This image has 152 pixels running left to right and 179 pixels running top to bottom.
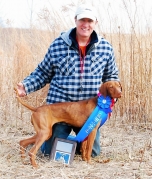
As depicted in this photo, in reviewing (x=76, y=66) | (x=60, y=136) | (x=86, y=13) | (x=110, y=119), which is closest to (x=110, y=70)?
(x=76, y=66)

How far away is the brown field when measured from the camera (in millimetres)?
3182

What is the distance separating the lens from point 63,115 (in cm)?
338

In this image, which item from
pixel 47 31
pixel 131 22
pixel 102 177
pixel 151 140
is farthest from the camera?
pixel 47 31

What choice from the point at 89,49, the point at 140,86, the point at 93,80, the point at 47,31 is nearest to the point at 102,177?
the point at 93,80

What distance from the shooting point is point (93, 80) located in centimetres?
358

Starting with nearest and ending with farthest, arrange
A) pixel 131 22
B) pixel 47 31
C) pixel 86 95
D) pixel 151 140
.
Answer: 1. pixel 86 95
2. pixel 151 140
3. pixel 131 22
4. pixel 47 31

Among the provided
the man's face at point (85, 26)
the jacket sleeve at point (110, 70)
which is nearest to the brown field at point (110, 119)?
the jacket sleeve at point (110, 70)

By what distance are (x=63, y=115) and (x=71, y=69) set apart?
0.45 metres

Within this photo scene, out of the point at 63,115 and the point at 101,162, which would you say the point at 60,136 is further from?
the point at 101,162

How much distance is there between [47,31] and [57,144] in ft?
8.08

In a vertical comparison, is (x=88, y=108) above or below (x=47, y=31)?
below

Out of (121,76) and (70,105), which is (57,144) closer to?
(70,105)

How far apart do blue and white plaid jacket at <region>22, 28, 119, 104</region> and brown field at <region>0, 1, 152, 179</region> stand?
0.61 m

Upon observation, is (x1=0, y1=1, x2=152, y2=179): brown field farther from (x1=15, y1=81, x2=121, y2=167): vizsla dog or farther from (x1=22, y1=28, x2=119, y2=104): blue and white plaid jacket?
(x1=22, y1=28, x2=119, y2=104): blue and white plaid jacket
